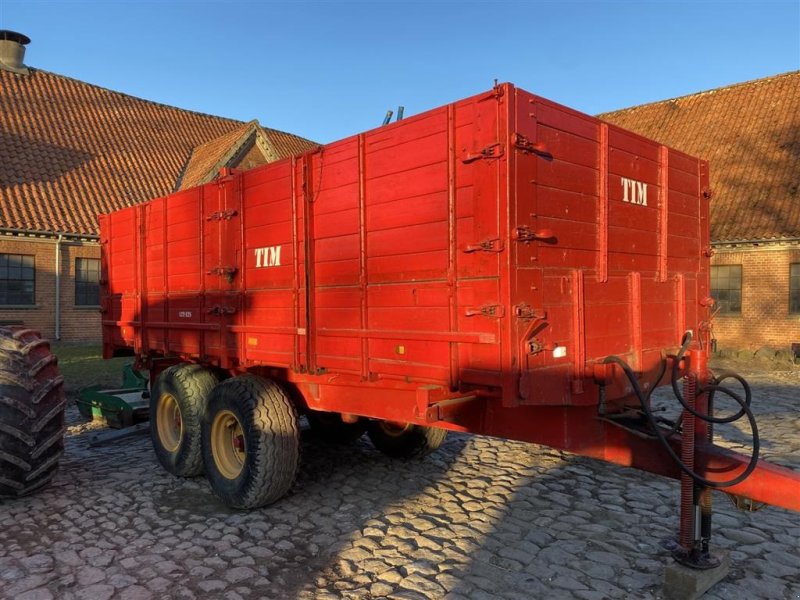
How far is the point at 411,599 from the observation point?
127 inches

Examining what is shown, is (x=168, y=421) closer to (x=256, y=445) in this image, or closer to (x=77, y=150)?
(x=256, y=445)

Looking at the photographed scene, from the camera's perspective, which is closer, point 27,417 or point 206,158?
point 27,417

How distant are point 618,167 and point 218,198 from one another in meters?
3.43

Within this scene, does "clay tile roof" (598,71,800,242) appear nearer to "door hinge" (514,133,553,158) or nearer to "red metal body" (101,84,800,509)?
"red metal body" (101,84,800,509)

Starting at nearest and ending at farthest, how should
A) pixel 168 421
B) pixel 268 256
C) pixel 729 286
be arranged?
pixel 268 256 < pixel 168 421 < pixel 729 286

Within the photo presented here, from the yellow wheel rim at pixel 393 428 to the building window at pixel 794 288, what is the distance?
1524 cm

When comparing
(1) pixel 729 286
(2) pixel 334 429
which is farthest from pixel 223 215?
(1) pixel 729 286

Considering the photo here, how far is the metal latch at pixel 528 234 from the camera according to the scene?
9.78 ft

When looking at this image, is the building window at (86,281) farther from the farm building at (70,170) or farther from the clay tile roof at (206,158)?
the clay tile roof at (206,158)

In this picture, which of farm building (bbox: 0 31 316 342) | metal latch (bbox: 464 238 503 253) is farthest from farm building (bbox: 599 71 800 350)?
metal latch (bbox: 464 238 503 253)

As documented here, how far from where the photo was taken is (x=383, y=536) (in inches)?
Answer: 161

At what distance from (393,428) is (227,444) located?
1.67 meters

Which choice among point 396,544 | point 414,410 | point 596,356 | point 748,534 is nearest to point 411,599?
point 396,544

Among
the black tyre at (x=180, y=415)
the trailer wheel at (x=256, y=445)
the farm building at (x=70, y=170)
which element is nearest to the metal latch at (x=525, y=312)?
the trailer wheel at (x=256, y=445)
